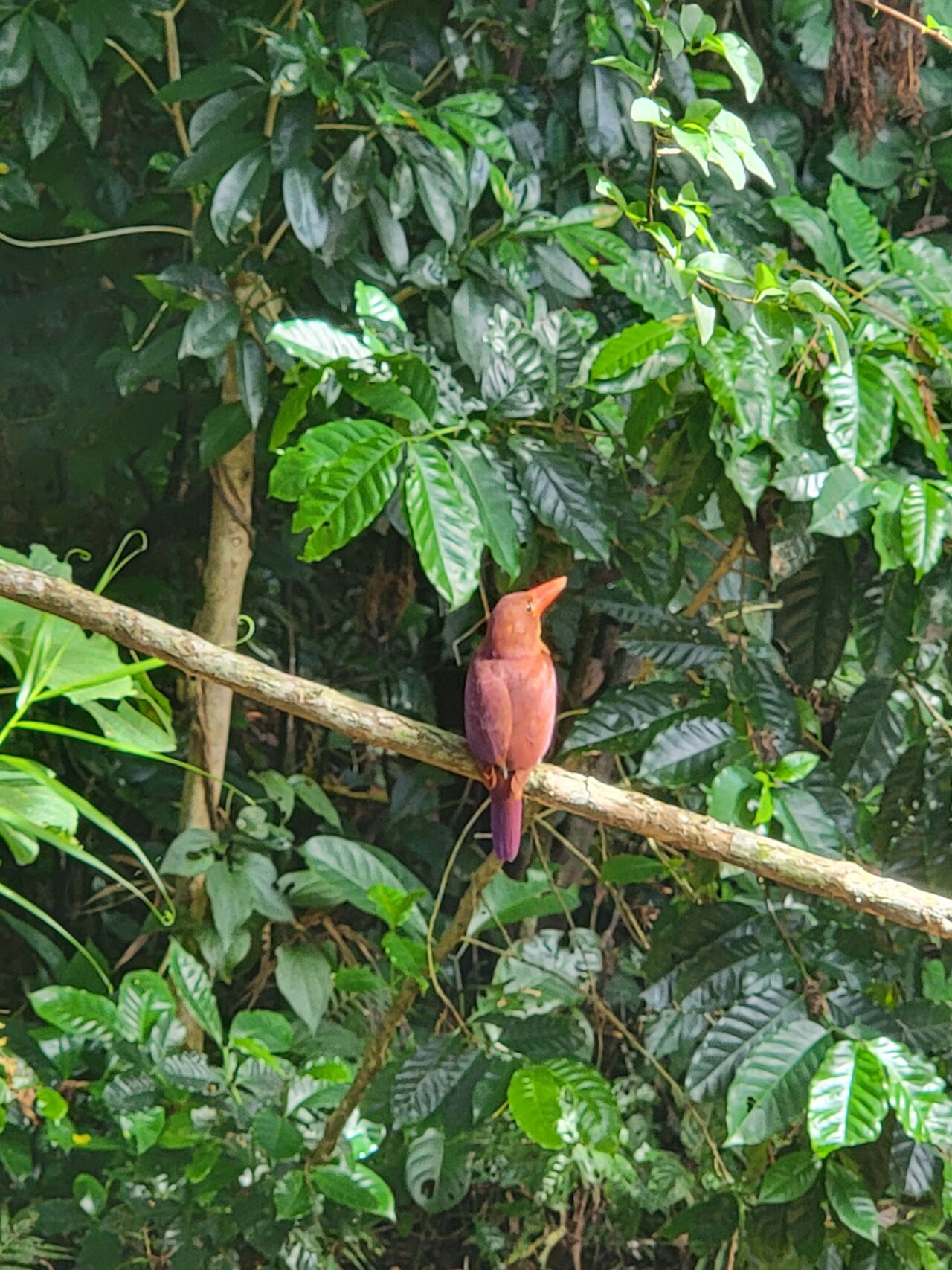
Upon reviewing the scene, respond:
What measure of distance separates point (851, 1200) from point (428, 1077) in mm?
466

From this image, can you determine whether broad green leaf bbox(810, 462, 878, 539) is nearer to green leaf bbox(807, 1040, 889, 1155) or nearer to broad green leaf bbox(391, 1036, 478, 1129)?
green leaf bbox(807, 1040, 889, 1155)

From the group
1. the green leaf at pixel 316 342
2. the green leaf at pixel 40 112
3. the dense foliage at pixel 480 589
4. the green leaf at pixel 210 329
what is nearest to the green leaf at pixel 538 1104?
the dense foliage at pixel 480 589

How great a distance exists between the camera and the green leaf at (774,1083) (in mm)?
1210

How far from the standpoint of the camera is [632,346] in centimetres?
121

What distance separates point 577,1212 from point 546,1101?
A: 719mm

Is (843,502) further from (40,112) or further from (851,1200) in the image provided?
(40,112)

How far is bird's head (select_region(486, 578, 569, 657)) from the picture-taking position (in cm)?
140

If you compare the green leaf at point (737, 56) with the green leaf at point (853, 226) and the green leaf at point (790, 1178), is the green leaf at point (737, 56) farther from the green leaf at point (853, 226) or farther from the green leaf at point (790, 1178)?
the green leaf at point (790, 1178)

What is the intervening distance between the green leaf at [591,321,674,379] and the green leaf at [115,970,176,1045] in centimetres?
91

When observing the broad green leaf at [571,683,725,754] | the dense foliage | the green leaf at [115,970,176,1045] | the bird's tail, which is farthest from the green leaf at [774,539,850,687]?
the green leaf at [115,970,176,1045]

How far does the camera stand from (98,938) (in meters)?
2.03

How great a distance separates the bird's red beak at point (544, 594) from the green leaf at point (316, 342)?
34 cm

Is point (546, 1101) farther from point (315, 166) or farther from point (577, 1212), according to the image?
point (315, 166)

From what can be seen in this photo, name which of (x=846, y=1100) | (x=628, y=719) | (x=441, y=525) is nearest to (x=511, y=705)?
(x=628, y=719)
